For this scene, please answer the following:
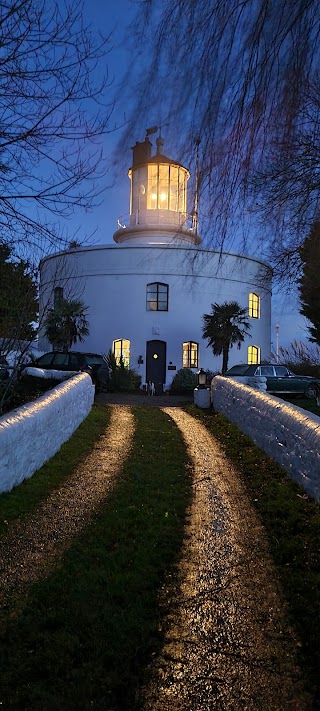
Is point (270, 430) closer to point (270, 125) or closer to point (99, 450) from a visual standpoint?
point (99, 450)

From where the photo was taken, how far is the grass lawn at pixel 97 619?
2820 mm

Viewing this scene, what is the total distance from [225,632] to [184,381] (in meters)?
22.6

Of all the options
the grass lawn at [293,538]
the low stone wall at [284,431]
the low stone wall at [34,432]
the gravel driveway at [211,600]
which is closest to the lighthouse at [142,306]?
the low stone wall at [284,431]

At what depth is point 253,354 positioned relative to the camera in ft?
103

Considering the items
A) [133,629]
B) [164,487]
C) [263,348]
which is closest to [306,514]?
[164,487]

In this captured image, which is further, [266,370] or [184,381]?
[184,381]

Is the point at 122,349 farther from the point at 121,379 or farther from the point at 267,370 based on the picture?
the point at 267,370

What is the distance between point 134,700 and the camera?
2.75m

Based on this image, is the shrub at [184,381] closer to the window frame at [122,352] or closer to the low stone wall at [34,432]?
the window frame at [122,352]

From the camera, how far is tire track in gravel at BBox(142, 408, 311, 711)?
2.80 metres

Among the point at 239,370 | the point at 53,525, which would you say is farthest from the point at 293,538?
the point at 239,370

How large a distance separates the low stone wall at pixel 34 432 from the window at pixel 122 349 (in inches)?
682

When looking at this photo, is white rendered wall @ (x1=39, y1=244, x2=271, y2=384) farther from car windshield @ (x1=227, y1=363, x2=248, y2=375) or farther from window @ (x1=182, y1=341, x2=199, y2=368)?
car windshield @ (x1=227, y1=363, x2=248, y2=375)

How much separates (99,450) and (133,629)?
637 centimetres
